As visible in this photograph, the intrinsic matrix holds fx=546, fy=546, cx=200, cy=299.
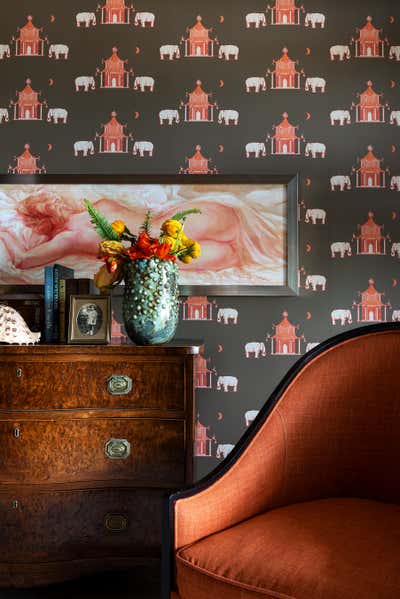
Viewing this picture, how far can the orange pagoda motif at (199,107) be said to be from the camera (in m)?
2.74

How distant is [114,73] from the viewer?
277 centimetres

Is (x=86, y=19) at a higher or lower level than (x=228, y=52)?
higher

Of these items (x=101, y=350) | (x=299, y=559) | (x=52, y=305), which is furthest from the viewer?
(x=52, y=305)

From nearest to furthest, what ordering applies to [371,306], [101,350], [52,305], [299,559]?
[299,559]
[101,350]
[52,305]
[371,306]

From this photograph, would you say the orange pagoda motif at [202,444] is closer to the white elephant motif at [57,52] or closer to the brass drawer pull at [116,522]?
the brass drawer pull at [116,522]

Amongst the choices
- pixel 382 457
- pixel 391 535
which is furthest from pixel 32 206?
pixel 391 535

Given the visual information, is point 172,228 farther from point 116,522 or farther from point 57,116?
point 116,522

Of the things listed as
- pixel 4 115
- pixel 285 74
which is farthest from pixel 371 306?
pixel 4 115

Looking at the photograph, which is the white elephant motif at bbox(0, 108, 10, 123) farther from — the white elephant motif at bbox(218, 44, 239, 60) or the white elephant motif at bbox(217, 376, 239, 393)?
the white elephant motif at bbox(217, 376, 239, 393)

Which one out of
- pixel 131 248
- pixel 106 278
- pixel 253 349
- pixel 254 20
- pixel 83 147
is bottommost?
pixel 253 349

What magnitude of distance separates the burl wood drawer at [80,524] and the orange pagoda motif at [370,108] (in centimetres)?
202

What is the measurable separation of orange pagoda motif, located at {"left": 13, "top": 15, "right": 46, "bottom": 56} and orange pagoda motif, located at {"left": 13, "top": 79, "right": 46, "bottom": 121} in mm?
181

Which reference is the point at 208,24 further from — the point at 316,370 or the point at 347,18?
the point at 316,370

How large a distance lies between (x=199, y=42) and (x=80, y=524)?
2.31 meters
